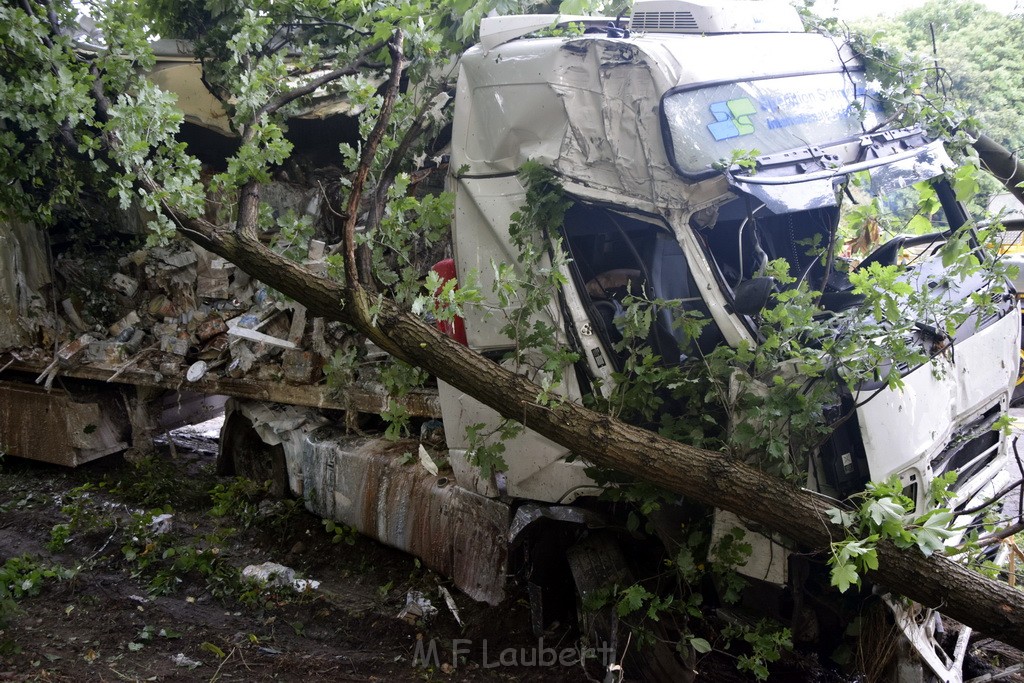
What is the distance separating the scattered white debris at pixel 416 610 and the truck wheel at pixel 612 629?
0.96 m

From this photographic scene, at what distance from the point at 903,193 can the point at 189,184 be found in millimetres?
3466

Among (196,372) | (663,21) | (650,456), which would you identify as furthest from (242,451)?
(663,21)

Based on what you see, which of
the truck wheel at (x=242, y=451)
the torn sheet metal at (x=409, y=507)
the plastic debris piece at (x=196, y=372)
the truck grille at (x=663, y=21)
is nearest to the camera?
the truck grille at (x=663, y=21)

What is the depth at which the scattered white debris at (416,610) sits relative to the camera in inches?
170

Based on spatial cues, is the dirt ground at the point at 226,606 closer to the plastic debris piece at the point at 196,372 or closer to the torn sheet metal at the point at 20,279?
the plastic debris piece at the point at 196,372

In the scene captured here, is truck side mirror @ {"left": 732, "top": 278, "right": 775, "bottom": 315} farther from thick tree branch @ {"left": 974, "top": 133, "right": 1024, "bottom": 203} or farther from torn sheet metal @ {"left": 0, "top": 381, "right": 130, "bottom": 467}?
torn sheet metal @ {"left": 0, "top": 381, "right": 130, "bottom": 467}

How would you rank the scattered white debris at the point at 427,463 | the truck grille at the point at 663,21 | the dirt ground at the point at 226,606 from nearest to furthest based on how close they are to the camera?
1. the truck grille at the point at 663,21
2. the dirt ground at the point at 226,606
3. the scattered white debris at the point at 427,463

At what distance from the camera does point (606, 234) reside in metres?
3.62

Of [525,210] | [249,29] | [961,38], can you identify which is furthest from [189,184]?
[961,38]

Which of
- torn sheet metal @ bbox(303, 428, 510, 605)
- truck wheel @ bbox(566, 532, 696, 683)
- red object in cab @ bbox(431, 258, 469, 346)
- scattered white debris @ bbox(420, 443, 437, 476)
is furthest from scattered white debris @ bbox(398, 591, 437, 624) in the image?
red object in cab @ bbox(431, 258, 469, 346)

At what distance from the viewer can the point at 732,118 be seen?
3234 mm

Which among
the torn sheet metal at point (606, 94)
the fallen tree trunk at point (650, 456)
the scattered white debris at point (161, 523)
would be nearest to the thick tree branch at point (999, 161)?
the torn sheet metal at point (606, 94)

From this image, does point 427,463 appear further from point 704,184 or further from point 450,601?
point 704,184

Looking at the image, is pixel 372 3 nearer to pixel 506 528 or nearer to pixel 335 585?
pixel 506 528
